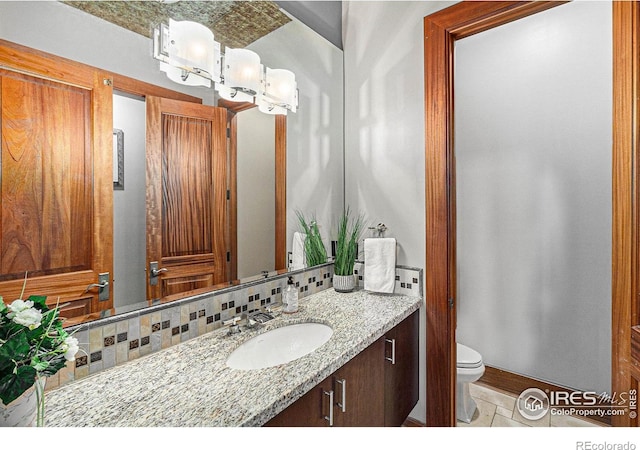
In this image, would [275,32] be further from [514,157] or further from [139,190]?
[514,157]

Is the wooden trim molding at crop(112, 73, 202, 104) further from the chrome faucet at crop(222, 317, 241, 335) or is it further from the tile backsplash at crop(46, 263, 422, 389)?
the chrome faucet at crop(222, 317, 241, 335)

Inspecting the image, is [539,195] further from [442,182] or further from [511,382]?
[511,382]

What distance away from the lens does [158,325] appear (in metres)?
1.06

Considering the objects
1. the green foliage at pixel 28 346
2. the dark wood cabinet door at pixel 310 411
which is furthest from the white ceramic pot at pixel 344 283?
the green foliage at pixel 28 346

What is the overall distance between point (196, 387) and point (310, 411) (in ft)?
1.05

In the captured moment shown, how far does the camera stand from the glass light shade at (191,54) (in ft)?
3.73

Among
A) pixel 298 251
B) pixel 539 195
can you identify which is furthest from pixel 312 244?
pixel 539 195

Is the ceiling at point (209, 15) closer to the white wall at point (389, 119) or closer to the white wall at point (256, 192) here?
the white wall at point (256, 192)

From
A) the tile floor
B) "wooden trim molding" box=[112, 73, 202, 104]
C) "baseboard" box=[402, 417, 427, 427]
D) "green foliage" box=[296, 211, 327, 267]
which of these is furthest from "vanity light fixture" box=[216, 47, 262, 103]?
the tile floor

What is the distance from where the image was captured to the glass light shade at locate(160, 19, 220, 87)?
3.73 feet

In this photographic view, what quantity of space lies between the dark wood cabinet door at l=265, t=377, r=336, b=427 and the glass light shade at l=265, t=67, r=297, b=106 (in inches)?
48.8

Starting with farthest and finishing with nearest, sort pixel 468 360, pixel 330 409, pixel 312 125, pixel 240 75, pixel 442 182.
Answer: pixel 468 360 < pixel 312 125 < pixel 442 182 < pixel 240 75 < pixel 330 409

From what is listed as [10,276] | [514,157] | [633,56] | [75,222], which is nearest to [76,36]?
[75,222]

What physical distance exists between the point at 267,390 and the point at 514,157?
217cm
